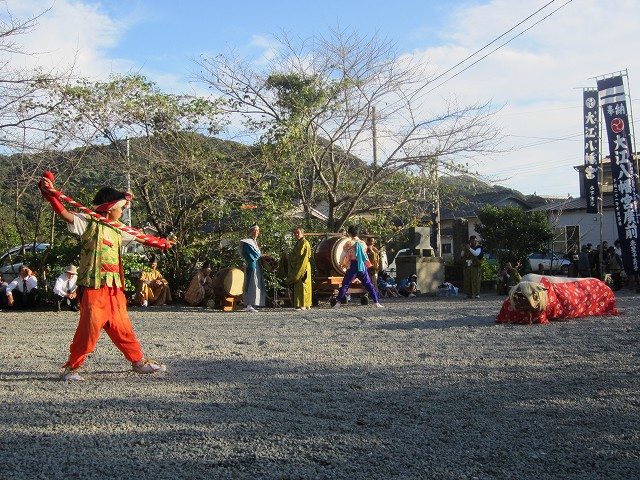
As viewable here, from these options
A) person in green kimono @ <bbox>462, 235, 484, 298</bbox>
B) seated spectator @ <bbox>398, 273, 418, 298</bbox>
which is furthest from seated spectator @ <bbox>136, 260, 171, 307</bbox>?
person in green kimono @ <bbox>462, 235, 484, 298</bbox>

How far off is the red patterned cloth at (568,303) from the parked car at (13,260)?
10.5m

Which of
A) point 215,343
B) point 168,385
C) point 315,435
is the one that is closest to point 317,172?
point 215,343

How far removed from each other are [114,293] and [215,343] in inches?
98.5

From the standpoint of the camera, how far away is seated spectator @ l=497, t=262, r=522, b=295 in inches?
667

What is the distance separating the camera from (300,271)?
13156mm

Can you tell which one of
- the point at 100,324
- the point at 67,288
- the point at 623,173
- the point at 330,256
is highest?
the point at 623,173

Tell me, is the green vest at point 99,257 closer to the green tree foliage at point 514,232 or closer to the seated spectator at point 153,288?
the seated spectator at point 153,288

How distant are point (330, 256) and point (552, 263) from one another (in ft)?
52.4

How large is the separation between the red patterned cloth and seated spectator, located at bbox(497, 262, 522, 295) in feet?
20.7

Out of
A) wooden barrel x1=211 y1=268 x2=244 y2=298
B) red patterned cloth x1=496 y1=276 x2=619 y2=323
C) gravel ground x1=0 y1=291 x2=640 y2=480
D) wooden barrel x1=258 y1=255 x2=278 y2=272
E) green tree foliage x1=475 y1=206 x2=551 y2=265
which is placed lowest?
gravel ground x1=0 y1=291 x2=640 y2=480

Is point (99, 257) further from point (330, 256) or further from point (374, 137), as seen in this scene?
point (374, 137)

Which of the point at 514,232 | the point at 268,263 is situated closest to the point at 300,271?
the point at 268,263

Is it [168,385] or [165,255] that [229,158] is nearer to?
[165,255]

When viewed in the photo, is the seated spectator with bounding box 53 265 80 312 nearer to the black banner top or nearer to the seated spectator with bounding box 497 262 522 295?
the seated spectator with bounding box 497 262 522 295
